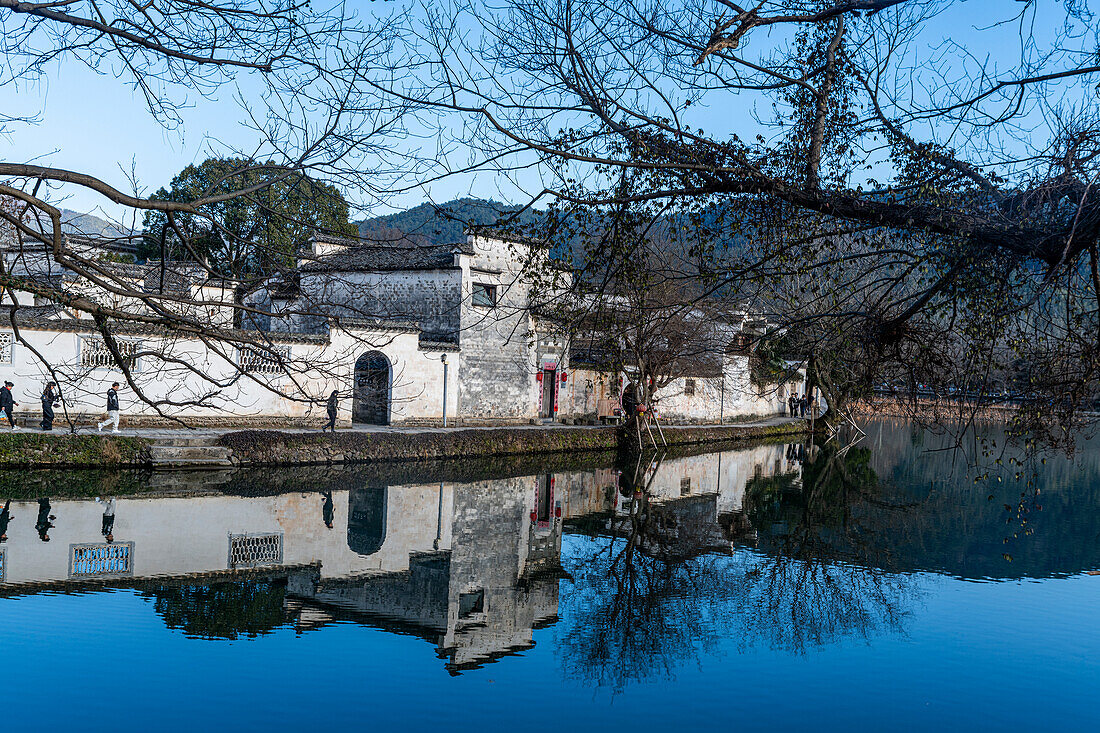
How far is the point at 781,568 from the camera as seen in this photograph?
13.0 m

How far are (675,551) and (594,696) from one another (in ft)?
20.8

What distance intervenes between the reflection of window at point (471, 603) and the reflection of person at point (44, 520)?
18.2 feet

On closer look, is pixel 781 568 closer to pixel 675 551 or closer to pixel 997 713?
pixel 675 551

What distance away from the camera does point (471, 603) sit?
36.2 feet

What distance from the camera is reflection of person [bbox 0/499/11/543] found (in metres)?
11.8

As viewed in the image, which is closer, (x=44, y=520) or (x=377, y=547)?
(x=44, y=520)

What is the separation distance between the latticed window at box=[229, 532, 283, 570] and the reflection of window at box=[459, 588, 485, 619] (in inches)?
100

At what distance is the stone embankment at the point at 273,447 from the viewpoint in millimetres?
16875

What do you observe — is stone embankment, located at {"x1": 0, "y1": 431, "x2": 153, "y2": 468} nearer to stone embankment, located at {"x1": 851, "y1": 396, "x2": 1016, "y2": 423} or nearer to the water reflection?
the water reflection

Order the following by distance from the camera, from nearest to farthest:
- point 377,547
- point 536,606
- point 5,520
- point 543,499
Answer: point 536,606 < point 5,520 < point 377,547 < point 543,499

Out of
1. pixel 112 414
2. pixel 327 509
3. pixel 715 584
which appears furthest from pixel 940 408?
pixel 112 414

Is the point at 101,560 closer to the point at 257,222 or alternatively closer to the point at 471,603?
the point at 471,603

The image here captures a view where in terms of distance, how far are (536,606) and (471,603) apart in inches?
31.7

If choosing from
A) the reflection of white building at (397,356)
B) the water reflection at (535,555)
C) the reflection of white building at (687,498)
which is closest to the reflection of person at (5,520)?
the water reflection at (535,555)
